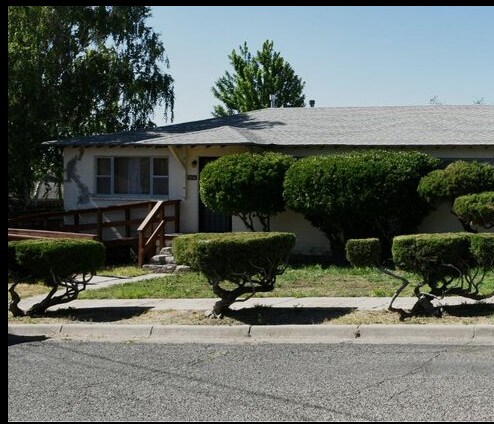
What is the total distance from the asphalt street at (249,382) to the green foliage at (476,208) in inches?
288

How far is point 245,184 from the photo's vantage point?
17188 mm

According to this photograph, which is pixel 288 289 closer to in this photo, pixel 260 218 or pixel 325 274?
pixel 325 274

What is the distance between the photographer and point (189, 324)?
989cm

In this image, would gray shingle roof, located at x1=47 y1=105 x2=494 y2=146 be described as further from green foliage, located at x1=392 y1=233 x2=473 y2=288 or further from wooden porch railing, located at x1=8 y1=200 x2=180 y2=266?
green foliage, located at x1=392 y1=233 x2=473 y2=288

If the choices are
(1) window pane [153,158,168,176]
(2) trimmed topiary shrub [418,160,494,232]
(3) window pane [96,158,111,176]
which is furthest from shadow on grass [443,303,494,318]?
(3) window pane [96,158,111,176]

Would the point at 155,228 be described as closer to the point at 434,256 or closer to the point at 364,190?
the point at 364,190

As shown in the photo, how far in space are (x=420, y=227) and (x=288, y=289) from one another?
6175 millimetres

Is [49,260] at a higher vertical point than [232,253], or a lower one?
lower

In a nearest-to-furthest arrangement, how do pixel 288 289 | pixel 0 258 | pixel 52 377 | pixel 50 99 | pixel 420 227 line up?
pixel 0 258
pixel 52 377
pixel 288 289
pixel 420 227
pixel 50 99

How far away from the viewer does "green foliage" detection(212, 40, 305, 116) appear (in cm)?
4634

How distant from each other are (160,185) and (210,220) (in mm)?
1763

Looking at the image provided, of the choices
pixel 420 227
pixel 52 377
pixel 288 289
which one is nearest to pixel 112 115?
pixel 420 227

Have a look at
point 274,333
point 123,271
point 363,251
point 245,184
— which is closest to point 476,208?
point 245,184

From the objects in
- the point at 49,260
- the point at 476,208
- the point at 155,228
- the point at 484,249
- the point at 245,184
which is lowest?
the point at 155,228
